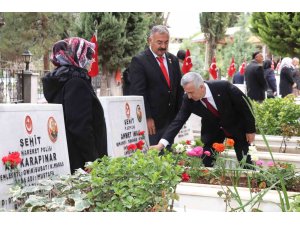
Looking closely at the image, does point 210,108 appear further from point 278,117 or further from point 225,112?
point 278,117

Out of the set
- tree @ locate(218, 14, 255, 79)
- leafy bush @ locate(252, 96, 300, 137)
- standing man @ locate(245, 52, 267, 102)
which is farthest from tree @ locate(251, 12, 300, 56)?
tree @ locate(218, 14, 255, 79)

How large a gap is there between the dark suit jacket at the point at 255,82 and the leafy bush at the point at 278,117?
299 cm

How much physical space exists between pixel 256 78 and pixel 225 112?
6060 millimetres

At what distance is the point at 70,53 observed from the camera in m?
3.56

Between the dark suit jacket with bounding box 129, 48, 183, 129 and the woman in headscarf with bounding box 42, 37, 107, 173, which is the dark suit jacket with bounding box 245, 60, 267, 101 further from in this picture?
the woman in headscarf with bounding box 42, 37, 107, 173

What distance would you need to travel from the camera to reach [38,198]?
2.44 meters

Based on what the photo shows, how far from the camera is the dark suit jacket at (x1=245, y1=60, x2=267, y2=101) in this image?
10500 millimetres

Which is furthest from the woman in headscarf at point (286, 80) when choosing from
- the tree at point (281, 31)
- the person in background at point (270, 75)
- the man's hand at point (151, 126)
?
the man's hand at point (151, 126)

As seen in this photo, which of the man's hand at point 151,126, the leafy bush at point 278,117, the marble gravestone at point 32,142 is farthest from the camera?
the leafy bush at point 278,117

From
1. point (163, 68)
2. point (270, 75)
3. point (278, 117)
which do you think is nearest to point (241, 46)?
point (270, 75)

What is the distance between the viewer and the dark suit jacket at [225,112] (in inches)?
184

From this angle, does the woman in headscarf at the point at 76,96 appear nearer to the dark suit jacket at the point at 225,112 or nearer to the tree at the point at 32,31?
the dark suit jacket at the point at 225,112
